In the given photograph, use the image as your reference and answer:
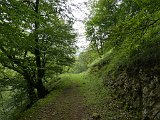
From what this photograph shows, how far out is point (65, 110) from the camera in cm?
1364

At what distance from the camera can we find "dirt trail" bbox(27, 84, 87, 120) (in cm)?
1245

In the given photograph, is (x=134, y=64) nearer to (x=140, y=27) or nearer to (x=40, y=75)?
(x=140, y=27)

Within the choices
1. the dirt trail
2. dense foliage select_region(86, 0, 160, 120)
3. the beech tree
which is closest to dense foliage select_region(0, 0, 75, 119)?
the beech tree

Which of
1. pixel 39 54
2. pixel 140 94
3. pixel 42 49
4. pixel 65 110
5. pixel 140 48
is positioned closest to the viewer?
pixel 140 94

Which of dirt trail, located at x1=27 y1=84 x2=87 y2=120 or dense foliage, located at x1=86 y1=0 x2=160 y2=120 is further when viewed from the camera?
dirt trail, located at x1=27 y1=84 x2=87 y2=120

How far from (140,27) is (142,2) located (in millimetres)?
1019

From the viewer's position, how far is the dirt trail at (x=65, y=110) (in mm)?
12445

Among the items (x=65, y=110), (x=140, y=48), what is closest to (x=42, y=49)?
(x=65, y=110)

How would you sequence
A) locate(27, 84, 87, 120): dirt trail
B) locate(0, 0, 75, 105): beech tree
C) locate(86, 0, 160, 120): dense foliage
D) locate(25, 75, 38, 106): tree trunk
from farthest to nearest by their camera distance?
locate(25, 75, 38, 106): tree trunk, locate(0, 0, 75, 105): beech tree, locate(27, 84, 87, 120): dirt trail, locate(86, 0, 160, 120): dense foliage

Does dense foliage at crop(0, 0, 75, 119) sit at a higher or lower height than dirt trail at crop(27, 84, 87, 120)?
higher

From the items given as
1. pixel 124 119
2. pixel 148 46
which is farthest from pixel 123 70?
pixel 124 119

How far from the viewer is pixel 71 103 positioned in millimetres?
15172

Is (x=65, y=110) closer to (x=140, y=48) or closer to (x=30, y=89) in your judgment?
(x=30, y=89)

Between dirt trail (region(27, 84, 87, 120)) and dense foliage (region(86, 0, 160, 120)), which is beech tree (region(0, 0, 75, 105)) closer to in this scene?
dirt trail (region(27, 84, 87, 120))
